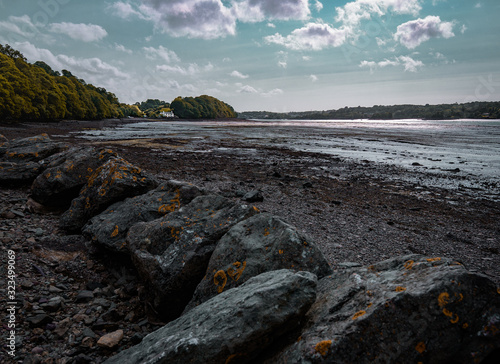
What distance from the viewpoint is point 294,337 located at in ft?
8.57

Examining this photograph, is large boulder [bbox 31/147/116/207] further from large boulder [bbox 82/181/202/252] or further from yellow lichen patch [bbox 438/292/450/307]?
yellow lichen patch [bbox 438/292/450/307]

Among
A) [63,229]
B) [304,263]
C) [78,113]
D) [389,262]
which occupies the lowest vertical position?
[63,229]

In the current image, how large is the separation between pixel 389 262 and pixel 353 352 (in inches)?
58.2

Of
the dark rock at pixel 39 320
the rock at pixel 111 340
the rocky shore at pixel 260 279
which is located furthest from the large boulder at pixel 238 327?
the dark rock at pixel 39 320

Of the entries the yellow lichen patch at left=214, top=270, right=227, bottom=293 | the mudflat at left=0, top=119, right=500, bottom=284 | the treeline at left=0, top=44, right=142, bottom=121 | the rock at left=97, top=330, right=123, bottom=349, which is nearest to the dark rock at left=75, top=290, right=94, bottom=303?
the rock at left=97, top=330, right=123, bottom=349

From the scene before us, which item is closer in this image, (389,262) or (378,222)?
(389,262)

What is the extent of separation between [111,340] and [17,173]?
8.71 m

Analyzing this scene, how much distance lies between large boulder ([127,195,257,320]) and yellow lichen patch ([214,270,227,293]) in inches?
27.6

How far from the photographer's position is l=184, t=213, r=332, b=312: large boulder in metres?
3.93

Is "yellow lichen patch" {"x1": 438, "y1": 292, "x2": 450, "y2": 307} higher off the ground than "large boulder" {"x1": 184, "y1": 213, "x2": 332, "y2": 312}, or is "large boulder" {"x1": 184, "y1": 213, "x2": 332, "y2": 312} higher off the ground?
"yellow lichen patch" {"x1": 438, "y1": 292, "x2": 450, "y2": 307}

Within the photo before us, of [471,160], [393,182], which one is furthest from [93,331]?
[471,160]

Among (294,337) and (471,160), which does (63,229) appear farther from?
(471,160)

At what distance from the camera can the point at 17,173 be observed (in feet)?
30.9

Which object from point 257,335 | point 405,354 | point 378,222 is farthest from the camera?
point 378,222
